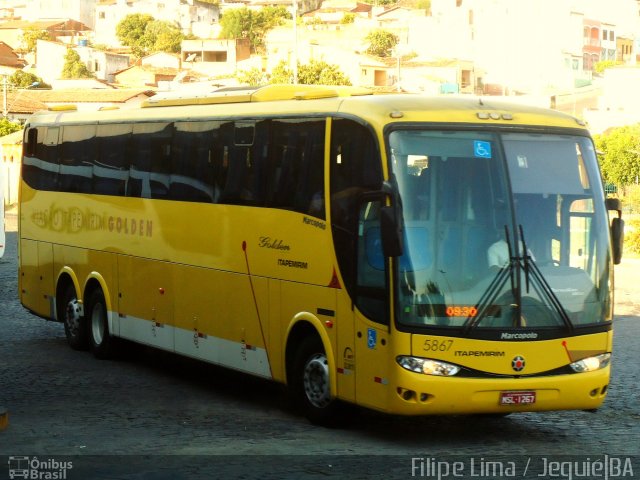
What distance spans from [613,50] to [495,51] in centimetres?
2947

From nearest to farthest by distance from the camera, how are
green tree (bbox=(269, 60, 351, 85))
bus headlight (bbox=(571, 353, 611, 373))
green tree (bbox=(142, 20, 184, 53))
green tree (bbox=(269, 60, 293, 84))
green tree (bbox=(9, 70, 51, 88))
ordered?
bus headlight (bbox=(571, 353, 611, 373)) < green tree (bbox=(269, 60, 293, 84)) < green tree (bbox=(269, 60, 351, 85)) < green tree (bbox=(9, 70, 51, 88)) < green tree (bbox=(142, 20, 184, 53))

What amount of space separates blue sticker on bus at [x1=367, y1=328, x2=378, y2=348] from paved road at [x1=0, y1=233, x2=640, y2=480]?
0.79 m

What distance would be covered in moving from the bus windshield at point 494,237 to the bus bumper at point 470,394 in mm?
413

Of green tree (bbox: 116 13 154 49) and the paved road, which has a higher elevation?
green tree (bbox: 116 13 154 49)

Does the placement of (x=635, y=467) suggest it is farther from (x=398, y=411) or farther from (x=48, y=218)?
(x=48, y=218)

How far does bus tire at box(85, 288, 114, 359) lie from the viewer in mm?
17672

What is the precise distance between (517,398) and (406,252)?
1.43 meters

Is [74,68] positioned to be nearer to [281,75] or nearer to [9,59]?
[9,59]

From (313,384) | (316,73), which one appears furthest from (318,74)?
(313,384)

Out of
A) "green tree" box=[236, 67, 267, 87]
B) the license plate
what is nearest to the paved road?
the license plate

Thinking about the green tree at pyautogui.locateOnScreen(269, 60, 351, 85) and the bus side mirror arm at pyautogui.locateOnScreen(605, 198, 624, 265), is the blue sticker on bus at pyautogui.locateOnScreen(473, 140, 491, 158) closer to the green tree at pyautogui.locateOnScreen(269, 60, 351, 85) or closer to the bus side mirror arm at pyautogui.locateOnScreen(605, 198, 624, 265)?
the bus side mirror arm at pyautogui.locateOnScreen(605, 198, 624, 265)

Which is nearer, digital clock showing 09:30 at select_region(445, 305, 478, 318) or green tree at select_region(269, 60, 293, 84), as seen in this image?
digital clock showing 09:30 at select_region(445, 305, 478, 318)

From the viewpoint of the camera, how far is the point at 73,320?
18.6 m

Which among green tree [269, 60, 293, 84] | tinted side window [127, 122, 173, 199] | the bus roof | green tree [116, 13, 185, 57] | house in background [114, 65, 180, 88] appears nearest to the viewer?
the bus roof
